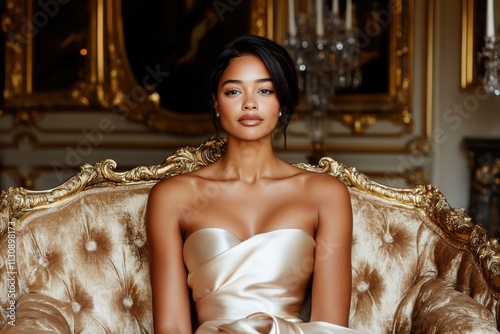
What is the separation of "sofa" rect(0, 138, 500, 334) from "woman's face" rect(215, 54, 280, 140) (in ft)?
1.62

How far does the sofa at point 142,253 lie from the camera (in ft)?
8.30

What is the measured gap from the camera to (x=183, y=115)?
5988mm

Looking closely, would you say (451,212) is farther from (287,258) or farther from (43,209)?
(43,209)

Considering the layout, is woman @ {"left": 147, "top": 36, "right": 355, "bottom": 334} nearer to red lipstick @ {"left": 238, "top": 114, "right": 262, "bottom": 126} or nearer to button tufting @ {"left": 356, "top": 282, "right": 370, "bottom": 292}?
red lipstick @ {"left": 238, "top": 114, "right": 262, "bottom": 126}

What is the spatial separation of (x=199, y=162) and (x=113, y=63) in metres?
3.43

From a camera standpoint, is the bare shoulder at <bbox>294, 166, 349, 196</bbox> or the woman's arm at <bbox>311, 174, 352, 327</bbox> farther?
the bare shoulder at <bbox>294, 166, 349, 196</bbox>

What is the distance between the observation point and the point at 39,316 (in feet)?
7.66

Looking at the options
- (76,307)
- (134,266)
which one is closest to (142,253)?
(134,266)

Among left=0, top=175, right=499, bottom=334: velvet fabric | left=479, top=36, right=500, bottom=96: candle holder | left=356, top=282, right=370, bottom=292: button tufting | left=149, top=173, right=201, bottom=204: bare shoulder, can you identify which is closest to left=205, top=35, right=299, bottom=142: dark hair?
left=149, top=173, right=201, bottom=204: bare shoulder

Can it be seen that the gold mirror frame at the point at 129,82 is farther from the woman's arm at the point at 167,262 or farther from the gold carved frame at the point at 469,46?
the woman's arm at the point at 167,262

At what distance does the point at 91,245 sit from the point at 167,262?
454mm

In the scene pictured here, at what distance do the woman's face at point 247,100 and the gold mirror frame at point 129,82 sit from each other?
11.3ft

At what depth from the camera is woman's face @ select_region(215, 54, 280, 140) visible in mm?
2346

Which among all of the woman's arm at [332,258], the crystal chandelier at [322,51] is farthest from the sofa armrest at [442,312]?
the crystal chandelier at [322,51]
